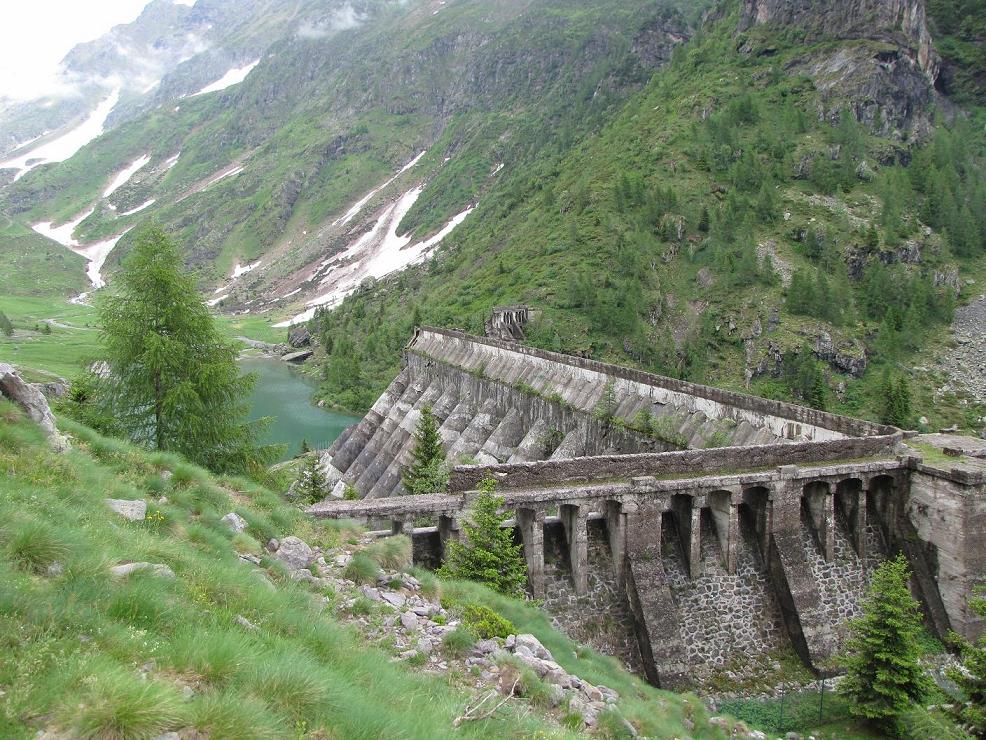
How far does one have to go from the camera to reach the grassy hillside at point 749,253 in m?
64.1

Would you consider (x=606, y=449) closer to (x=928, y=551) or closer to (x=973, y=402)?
(x=928, y=551)

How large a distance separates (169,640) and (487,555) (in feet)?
35.9

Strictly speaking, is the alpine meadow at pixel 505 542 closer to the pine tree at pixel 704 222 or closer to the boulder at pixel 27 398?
the boulder at pixel 27 398

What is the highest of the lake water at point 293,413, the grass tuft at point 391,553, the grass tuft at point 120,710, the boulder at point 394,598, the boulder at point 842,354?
the grass tuft at point 120,710

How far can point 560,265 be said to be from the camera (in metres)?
78.9

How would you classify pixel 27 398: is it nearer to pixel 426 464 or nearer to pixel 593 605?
pixel 593 605

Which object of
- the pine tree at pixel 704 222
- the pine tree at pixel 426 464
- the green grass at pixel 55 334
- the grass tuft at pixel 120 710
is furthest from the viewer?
the pine tree at pixel 704 222

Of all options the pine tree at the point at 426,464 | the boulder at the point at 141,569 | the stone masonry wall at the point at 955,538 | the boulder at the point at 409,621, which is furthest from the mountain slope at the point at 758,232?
the boulder at the point at 141,569

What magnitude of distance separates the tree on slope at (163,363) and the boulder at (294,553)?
9.44m

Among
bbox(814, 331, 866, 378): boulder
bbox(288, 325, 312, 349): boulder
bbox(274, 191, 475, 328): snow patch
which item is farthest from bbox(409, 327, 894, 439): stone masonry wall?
bbox(274, 191, 475, 328): snow patch

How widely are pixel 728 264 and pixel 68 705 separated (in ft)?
246

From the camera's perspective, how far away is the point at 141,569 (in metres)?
7.05

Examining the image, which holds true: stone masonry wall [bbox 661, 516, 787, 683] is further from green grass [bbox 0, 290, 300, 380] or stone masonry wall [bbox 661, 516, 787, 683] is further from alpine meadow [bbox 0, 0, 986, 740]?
green grass [bbox 0, 290, 300, 380]

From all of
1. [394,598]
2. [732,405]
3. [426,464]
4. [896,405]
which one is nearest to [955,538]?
[732,405]
